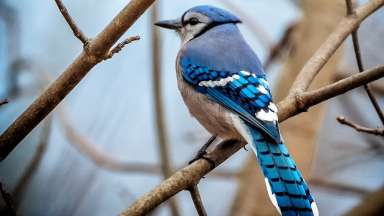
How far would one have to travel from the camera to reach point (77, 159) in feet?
9.89

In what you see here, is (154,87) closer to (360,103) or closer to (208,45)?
(208,45)

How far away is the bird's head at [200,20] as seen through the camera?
2.62m

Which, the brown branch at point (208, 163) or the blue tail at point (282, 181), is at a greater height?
the brown branch at point (208, 163)

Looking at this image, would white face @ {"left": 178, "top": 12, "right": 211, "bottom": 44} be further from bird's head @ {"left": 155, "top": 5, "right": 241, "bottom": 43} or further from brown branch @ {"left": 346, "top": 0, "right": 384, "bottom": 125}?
brown branch @ {"left": 346, "top": 0, "right": 384, "bottom": 125}

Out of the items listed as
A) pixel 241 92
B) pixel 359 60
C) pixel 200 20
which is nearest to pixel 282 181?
pixel 241 92

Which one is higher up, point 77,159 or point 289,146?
point 77,159

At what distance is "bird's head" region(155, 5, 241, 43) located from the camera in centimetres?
262

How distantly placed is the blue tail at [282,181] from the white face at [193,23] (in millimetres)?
679

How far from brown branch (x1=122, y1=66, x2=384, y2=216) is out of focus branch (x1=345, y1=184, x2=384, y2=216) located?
0.95 metres

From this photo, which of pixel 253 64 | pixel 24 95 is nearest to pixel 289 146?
pixel 253 64

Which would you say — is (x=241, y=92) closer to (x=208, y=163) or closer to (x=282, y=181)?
(x=208, y=163)

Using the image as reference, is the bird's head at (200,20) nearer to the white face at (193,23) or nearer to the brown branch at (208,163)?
the white face at (193,23)

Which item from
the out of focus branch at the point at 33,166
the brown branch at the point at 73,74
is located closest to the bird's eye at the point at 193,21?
the out of focus branch at the point at 33,166

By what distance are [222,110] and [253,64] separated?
0.80 feet
